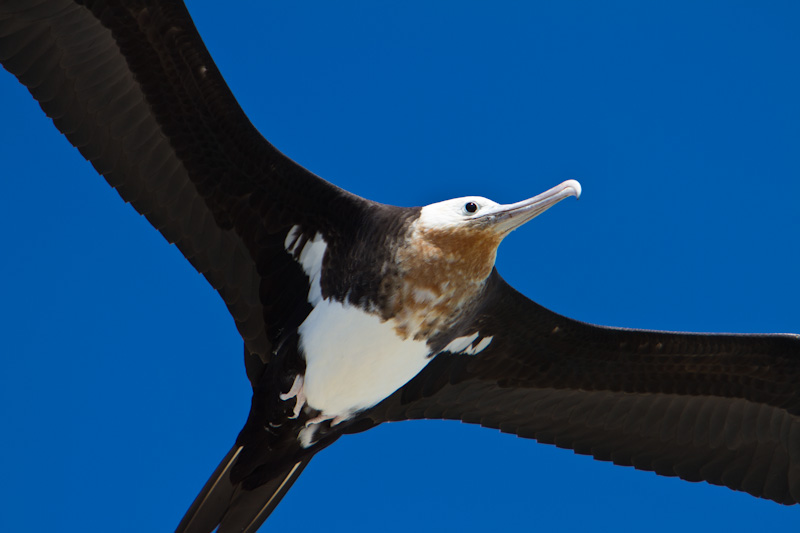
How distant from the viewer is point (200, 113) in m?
6.42

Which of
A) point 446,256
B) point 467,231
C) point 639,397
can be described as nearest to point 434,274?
point 446,256

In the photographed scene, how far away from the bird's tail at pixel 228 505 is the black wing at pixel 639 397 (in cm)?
80

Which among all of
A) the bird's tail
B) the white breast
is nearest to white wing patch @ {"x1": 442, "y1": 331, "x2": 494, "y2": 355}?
the white breast

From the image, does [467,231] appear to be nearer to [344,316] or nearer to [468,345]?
[344,316]

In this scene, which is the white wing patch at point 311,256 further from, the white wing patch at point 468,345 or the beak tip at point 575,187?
the beak tip at point 575,187

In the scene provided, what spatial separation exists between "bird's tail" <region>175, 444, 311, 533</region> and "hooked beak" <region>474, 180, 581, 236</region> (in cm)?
166

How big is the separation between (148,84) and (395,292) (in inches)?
61.0

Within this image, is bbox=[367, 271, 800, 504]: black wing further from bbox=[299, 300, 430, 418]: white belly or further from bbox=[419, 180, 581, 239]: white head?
bbox=[419, 180, 581, 239]: white head

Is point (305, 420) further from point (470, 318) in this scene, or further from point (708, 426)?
point (708, 426)

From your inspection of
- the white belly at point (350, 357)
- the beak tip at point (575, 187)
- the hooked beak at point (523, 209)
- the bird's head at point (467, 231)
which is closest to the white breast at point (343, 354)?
the white belly at point (350, 357)

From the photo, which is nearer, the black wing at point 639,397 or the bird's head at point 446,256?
the bird's head at point 446,256

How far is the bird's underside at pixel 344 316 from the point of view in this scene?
627 cm

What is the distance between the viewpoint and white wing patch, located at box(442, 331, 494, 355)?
274 inches

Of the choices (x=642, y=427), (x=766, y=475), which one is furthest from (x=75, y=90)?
(x=766, y=475)
